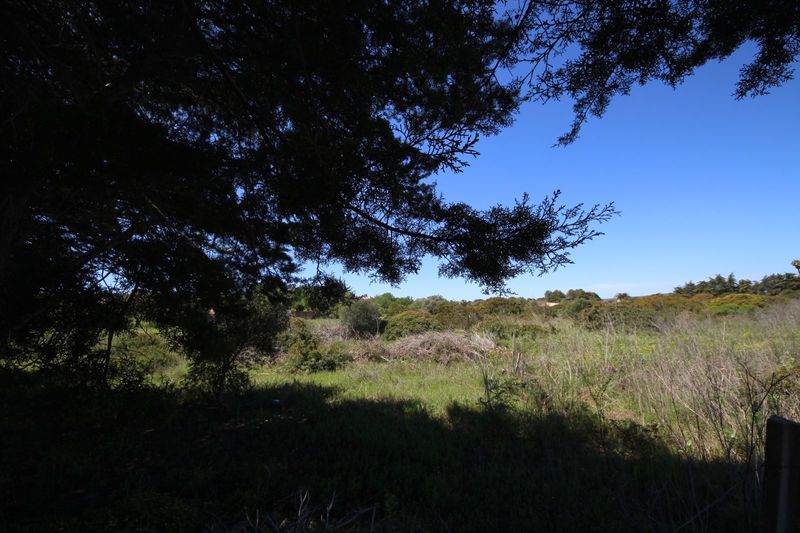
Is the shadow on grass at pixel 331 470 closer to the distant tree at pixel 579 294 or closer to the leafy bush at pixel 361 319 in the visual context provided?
the leafy bush at pixel 361 319

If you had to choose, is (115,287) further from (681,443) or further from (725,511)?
(681,443)

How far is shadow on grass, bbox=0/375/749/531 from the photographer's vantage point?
2.98 m

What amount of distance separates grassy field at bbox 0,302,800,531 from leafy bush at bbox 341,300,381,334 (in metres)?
10.1

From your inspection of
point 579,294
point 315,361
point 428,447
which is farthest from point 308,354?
point 579,294

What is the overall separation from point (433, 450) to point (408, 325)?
1161 centimetres

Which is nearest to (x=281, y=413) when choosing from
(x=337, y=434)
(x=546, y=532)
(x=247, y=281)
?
(x=337, y=434)

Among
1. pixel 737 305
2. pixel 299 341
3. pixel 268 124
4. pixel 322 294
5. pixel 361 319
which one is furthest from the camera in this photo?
pixel 361 319

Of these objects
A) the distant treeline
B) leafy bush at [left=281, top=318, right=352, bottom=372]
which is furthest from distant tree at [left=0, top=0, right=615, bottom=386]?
the distant treeline

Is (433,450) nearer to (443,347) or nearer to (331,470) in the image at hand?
(331,470)

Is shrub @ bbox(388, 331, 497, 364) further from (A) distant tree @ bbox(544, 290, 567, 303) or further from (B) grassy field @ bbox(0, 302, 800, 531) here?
(A) distant tree @ bbox(544, 290, 567, 303)

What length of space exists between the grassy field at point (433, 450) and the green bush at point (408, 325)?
25.9 feet

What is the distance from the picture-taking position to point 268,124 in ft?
10.2

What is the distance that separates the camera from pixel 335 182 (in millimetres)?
2938

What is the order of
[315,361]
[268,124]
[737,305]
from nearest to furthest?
[268,124] < [315,361] < [737,305]
